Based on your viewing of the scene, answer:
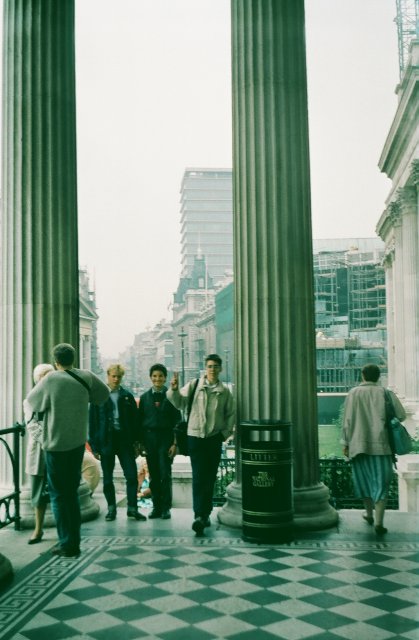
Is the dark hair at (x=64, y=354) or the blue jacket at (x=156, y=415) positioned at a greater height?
the dark hair at (x=64, y=354)

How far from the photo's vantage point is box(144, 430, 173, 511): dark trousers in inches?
349

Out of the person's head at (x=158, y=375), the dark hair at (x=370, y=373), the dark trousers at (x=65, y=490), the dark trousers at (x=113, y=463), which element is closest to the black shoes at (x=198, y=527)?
the dark trousers at (x=113, y=463)

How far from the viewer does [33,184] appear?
8.77 m

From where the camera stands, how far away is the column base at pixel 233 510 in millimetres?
8195

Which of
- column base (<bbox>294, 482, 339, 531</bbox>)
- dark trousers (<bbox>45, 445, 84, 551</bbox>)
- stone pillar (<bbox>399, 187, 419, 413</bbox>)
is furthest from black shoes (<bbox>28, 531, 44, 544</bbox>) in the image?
stone pillar (<bbox>399, 187, 419, 413</bbox>)

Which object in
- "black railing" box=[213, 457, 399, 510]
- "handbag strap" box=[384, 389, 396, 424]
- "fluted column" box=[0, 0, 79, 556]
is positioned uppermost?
"fluted column" box=[0, 0, 79, 556]

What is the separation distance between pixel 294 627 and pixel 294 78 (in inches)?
232

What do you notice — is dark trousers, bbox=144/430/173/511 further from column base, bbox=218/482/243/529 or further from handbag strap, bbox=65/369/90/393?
handbag strap, bbox=65/369/90/393

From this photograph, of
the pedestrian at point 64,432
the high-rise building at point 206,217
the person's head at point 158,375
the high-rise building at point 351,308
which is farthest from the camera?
the high-rise building at point 206,217

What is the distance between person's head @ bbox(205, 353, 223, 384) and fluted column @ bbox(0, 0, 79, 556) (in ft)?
5.93

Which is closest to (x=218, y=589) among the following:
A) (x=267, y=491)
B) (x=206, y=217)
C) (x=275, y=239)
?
(x=267, y=491)

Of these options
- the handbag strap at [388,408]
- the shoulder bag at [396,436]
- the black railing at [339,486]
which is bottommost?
the black railing at [339,486]

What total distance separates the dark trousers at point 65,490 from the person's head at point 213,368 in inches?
71.4

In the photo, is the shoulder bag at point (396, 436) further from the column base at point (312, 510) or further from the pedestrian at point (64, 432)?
the pedestrian at point (64, 432)
